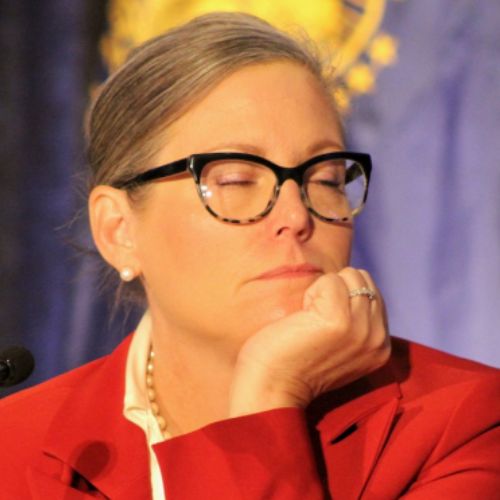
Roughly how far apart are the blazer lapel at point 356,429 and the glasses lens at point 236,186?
1.18 feet

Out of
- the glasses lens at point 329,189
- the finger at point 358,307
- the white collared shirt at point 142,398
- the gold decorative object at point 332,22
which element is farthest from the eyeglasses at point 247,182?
the gold decorative object at point 332,22

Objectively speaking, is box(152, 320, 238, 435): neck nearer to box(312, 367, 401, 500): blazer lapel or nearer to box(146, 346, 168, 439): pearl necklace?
box(146, 346, 168, 439): pearl necklace

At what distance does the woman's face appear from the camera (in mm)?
1518

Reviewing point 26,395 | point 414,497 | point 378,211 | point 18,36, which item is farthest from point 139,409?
point 18,36

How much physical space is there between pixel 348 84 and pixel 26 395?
1114 millimetres

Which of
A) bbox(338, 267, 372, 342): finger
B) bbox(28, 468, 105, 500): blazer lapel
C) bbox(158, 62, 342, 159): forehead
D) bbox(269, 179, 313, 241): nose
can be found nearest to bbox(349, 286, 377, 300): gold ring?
bbox(338, 267, 372, 342): finger

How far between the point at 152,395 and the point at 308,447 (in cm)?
45

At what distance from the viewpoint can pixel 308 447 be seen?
1.45 m

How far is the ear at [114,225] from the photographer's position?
1.73 meters

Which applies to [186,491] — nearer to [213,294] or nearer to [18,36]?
[213,294]

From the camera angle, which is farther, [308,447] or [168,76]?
[168,76]

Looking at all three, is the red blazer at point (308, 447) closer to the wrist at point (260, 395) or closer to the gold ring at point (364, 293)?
the wrist at point (260, 395)

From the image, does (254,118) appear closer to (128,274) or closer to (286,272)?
(286,272)

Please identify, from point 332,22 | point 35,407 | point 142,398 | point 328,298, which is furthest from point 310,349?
point 332,22
